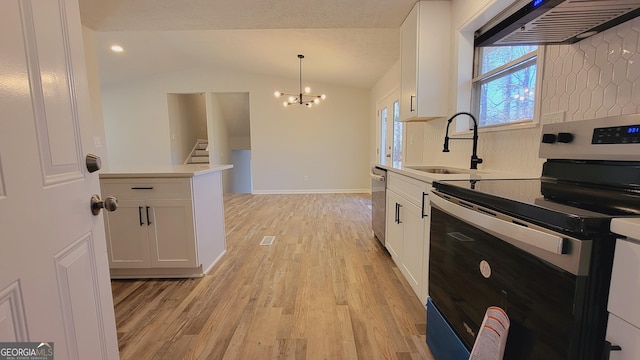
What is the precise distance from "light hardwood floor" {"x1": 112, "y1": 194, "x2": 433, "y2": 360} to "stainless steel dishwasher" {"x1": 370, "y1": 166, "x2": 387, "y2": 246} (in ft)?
0.65

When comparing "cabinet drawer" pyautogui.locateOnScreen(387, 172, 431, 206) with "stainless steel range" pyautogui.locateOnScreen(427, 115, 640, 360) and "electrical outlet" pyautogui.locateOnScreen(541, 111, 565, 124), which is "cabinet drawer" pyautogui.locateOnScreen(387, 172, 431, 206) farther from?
"electrical outlet" pyautogui.locateOnScreen(541, 111, 565, 124)

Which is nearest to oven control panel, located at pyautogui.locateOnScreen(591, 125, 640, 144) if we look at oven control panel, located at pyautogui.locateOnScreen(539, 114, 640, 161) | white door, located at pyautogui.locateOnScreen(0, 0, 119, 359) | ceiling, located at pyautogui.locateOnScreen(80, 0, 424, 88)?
oven control panel, located at pyautogui.locateOnScreen(539, 114, 640, 161)

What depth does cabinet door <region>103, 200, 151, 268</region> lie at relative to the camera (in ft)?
6.87

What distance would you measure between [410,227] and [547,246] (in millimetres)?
1274

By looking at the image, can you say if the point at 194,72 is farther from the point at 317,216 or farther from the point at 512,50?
the point at 512,50

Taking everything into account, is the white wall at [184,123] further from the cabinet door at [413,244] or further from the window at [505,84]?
the window at [505,84]

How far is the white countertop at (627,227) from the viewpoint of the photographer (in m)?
0.49

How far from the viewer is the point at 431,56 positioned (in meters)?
2.36

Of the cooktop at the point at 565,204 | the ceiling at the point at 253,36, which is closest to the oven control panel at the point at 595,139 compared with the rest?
the cooktop at the point at 565,204

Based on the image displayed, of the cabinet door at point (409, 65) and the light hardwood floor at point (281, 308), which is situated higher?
the cabinet door at point (409, 65)

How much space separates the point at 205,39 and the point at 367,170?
14.1ft

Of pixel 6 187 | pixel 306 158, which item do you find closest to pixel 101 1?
pixel 6 187

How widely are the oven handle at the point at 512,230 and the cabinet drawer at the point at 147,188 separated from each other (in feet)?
6.23

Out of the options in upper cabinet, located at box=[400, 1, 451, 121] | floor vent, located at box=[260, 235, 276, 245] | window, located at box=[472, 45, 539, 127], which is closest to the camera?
window, located at box=[472, 45, 539, 127]
